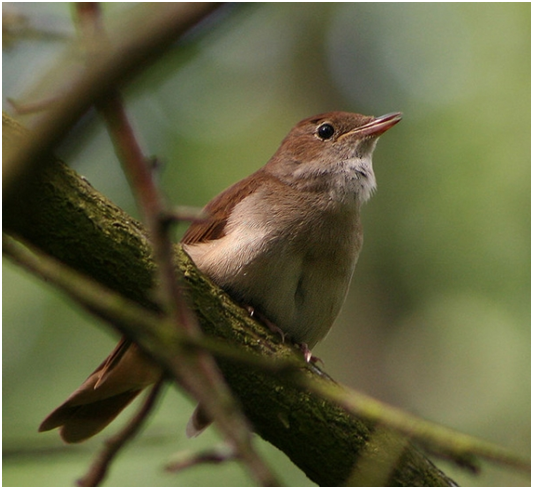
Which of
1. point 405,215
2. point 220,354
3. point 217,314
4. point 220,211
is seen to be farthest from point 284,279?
point 405,215

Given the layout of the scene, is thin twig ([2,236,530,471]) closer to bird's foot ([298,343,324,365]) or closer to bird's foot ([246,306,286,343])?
bird's foot ([246,306,286,343])

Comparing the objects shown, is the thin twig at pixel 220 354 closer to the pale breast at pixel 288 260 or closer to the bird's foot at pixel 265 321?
the bird's foot at pixel 265 321

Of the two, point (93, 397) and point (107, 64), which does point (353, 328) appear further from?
point (107, 64)

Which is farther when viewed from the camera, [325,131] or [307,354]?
[325,131]

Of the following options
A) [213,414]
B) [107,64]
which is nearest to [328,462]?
[213,414]

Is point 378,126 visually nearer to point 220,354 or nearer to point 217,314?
point 217,314

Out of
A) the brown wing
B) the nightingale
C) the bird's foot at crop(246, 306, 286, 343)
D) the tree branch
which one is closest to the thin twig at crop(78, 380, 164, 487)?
the tree branch
